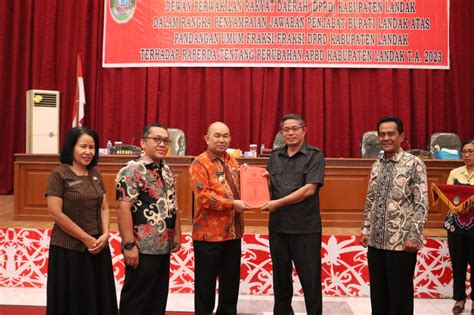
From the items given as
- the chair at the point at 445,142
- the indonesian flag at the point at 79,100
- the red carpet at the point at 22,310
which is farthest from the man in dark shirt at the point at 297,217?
the indonesian flag at the point at 79,100

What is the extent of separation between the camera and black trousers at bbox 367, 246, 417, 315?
7.86ft

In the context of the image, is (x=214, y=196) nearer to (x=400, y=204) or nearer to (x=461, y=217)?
(x=400, y=204)

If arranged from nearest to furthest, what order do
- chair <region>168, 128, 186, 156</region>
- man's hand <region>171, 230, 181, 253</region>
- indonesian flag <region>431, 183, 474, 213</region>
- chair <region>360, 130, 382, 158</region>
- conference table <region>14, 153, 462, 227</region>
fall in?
1. man's hand <region>171, 230, 181, 253</region>
2. indonesian flag <region>431, 183, 474, 213</region>
3. conference table <region>14, 153, 462, 227</region>
4. chair <region>360, 130, 382, 158</region>
5. chair <region>168, 128, 186, 156</region>

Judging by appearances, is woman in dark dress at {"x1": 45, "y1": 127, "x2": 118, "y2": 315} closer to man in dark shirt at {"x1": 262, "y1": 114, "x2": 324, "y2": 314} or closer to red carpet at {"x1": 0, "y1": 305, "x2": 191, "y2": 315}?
man in dark shirt at {"x1": 262, "y1": 114, "x2": 324, "y2": 314}

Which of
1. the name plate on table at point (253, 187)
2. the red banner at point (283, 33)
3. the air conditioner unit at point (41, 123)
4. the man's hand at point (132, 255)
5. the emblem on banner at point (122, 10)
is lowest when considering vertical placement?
the man's hand at point (132, 255)

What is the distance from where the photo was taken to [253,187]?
2564 mm

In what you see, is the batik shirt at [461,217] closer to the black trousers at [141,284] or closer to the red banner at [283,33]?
the black trousers at [141,284]

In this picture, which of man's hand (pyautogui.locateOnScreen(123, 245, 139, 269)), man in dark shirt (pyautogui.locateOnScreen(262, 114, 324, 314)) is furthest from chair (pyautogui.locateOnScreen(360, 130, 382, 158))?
man's hand (pyautogui.locateOnScreen(123, 245, 139, 269))

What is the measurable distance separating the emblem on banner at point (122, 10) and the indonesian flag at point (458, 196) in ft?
16.4

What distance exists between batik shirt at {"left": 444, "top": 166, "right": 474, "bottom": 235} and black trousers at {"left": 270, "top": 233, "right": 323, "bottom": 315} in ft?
3.84

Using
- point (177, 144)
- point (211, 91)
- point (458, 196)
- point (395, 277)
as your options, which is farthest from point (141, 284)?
point (211, 91)

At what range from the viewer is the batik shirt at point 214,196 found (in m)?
2.53

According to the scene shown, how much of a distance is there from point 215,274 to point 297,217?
566 millimetres

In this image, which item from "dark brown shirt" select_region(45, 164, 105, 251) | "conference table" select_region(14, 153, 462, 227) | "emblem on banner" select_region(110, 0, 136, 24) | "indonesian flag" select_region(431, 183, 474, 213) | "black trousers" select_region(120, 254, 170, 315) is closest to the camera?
"dark brown shirt" select_region(45, 164, 105, 251)
